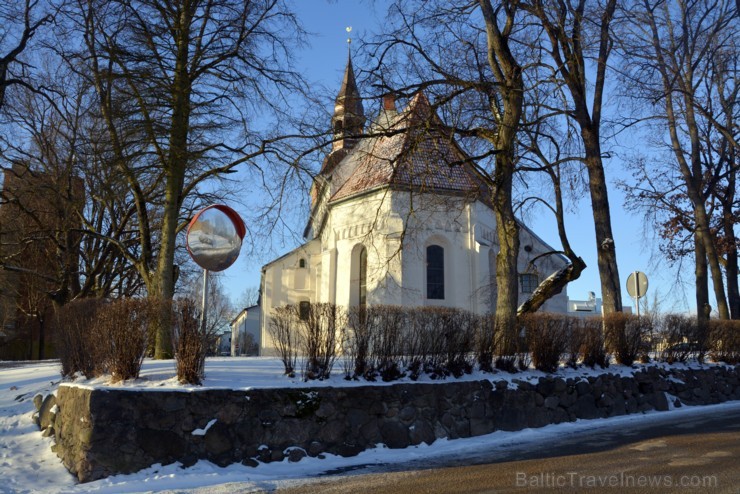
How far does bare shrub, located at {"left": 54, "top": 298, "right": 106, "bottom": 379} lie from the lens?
28.7 feet

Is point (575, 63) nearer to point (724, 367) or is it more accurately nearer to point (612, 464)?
point (724, 367)

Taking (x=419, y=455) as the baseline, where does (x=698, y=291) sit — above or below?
above

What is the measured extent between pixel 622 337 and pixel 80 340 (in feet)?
32.6

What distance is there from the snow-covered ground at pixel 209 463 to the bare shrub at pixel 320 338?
0.80 ft

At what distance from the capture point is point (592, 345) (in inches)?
467

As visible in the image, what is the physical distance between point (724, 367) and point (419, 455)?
9610 mm

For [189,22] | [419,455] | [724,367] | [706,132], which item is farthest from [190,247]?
[706,132]

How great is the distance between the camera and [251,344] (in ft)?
153

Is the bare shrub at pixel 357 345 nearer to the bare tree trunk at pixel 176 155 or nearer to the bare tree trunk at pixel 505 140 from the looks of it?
the bare tree trunk at pixel 505 140

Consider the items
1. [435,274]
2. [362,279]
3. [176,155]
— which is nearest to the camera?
[176,155]

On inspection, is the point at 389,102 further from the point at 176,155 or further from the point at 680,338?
the point at 680,338

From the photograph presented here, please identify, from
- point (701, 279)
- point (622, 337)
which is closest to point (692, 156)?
point (701, 279)

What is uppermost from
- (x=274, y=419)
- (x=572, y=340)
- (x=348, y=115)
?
(x=348, y=115)

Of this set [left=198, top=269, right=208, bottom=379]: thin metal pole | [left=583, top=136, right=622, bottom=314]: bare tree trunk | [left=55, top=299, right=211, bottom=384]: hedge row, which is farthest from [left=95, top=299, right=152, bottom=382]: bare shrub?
[left=583, top=136, right=622, bottom=314]: bare tree trunk
